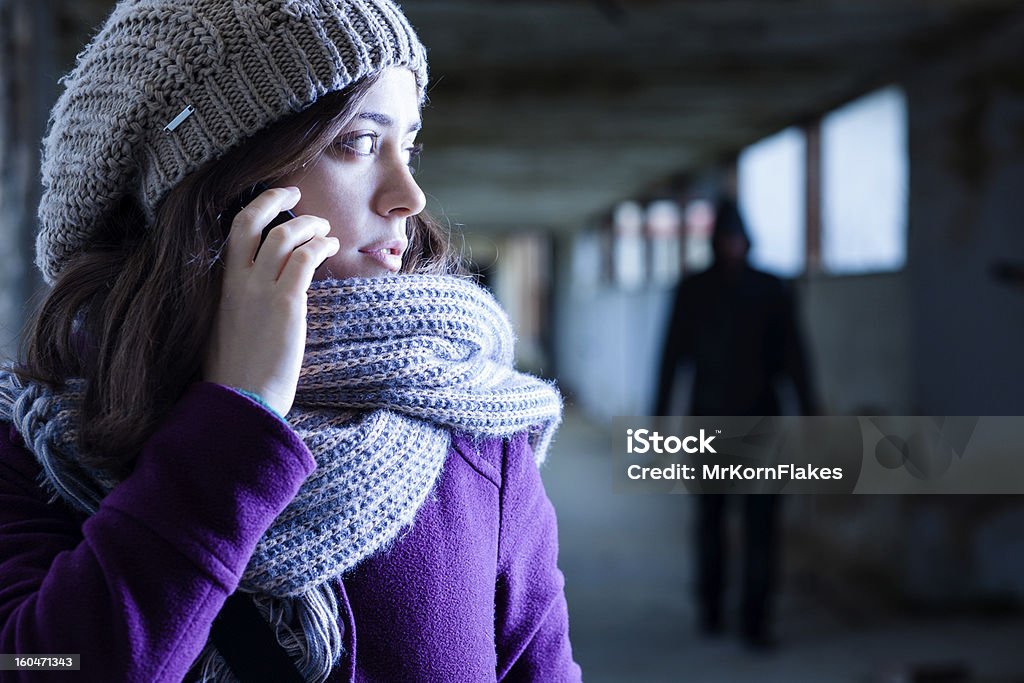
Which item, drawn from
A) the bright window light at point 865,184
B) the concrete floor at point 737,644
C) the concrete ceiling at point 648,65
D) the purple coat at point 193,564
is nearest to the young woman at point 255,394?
the purple coat at point 193,564

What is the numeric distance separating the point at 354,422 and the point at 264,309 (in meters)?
0.18

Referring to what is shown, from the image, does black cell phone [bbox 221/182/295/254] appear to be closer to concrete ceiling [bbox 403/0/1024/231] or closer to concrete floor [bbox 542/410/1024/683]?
concrete ceiling [bbox 403/0/1024/231]

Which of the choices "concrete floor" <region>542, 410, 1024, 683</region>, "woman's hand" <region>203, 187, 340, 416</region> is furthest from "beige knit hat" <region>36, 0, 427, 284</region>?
"concrete floor" <region>542, 410, 1024, 683</region>

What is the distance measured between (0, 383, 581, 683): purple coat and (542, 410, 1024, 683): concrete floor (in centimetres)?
315

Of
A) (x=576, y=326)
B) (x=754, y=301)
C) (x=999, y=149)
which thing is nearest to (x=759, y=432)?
(x=754, y=301)

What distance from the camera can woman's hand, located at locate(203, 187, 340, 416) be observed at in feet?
2.58

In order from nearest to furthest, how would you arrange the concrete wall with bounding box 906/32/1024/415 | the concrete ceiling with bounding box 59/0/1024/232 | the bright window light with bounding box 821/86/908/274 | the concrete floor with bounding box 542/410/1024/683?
the concrete floor with bounding box 542/410/1024/683 → the concrete ceiling with bounding box 59/0/1024/232 → the concrete wall with bounding box 906/32/1024/415 → the bright window light with bounding box 821/86/908/274

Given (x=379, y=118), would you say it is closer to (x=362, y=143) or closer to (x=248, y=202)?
(x=362, y=143)

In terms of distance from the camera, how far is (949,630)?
4.44 meters

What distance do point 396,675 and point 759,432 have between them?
3440mm

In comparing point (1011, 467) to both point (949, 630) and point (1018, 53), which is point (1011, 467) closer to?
point (949, 630)

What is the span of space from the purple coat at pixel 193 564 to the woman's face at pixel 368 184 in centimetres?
25

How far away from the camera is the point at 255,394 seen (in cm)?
78

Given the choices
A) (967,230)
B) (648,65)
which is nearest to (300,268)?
(967,230)
